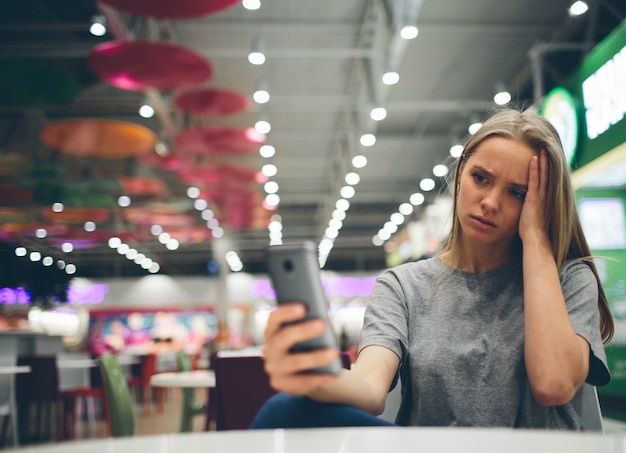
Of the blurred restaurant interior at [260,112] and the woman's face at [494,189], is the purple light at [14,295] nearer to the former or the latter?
the blurred restaurant interior at [260,112]

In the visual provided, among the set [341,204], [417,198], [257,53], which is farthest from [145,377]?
→ [417,198]

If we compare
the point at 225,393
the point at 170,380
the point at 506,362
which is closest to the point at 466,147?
the point at 506,362

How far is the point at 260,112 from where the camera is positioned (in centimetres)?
1100

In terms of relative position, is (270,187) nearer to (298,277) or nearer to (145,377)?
(145,377)

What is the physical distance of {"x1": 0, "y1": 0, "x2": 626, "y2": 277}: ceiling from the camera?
8.12 meters

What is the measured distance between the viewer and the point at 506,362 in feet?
4.47

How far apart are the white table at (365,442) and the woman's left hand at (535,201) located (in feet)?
2.25

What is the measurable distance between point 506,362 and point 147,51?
395cm

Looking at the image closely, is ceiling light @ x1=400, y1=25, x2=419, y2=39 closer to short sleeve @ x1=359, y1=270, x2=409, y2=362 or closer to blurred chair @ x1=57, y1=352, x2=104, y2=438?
short sleeve @ x1=359, y1=270, x2=409, y2=362

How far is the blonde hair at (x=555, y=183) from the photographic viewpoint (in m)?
1.45

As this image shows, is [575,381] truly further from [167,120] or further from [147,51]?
[167,120]

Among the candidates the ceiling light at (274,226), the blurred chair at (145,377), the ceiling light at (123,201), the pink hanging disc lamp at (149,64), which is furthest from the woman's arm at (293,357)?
the ceiling light at (274,226)

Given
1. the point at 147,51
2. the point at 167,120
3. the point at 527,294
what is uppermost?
the point at 167,120

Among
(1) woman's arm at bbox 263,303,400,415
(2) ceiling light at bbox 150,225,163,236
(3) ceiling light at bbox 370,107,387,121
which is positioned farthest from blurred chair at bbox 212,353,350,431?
(2) ceiling light at bbox 150,225,163,236
